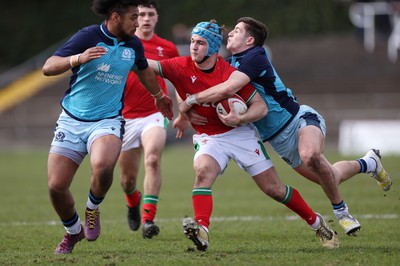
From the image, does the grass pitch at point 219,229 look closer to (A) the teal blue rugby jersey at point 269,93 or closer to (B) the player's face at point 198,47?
(A) the teal blue rugby jersey at point 269,93

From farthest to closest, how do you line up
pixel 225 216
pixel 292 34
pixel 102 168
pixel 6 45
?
pixel 6 45 < pixel 292 34 < pixel 225 216 < pixel 102 168

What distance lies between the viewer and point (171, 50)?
10.2 meters

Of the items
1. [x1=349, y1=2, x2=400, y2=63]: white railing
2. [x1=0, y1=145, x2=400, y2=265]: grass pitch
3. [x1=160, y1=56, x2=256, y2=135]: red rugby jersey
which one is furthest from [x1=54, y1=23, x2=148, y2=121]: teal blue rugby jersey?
[x1=349, y1=2, x2=400, y2=63]: white railing

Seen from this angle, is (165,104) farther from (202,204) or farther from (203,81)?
(202,204)

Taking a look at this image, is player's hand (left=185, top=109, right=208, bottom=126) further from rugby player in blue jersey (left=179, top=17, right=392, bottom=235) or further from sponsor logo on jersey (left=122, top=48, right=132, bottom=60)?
sponsor logo on jersey (left=122, top=48, right=132, bottom=60)

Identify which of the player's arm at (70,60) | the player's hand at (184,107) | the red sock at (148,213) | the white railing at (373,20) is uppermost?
the player's arm at (70,60)

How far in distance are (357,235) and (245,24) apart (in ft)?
8.64

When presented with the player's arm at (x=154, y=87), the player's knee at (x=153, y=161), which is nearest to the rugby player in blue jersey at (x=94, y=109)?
the player's arm at (x=154, y=87)

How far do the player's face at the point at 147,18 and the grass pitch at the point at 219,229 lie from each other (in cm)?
246

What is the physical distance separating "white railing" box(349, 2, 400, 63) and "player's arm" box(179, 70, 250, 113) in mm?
27067

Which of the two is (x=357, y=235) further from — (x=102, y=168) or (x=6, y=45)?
(x=6, y=45)

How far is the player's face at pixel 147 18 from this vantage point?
9.86 meters

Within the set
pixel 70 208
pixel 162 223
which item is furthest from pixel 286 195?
pixel 162 223

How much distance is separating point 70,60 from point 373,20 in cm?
2884
